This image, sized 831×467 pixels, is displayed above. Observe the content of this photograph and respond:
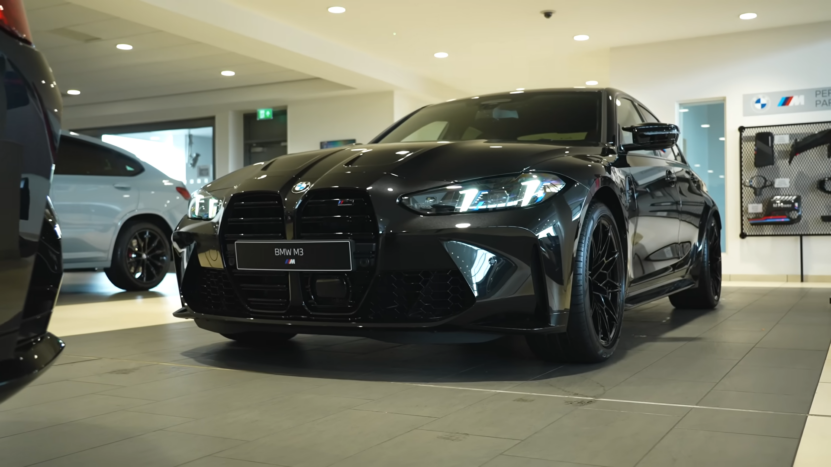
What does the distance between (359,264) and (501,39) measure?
28.3ft

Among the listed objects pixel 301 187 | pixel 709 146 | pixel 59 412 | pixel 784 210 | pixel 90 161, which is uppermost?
pixel 709 146

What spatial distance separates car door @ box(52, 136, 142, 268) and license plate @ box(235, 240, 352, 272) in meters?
3.87

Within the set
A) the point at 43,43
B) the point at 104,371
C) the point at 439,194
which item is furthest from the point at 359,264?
the point at 43,43

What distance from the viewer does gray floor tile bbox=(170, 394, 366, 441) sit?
6.52 feet

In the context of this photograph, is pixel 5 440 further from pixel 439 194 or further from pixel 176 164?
pixel 176 164

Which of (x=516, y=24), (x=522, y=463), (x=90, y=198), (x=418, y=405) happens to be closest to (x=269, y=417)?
(x=418, y=405)

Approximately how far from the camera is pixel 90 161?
6395mm

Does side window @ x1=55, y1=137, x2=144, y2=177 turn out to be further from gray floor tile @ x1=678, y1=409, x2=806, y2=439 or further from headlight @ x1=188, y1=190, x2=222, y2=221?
gray floor tile @ x1=678, y1=409, x2=806, y2=439

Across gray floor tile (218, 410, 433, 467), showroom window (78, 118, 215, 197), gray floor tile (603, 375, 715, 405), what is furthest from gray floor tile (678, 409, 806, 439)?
showroom window (78, 118, 215, 197)

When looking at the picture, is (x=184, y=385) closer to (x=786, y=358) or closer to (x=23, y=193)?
(x=23, y=193)

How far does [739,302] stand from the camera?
19.0ft

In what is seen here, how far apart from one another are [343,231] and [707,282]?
3.10 m

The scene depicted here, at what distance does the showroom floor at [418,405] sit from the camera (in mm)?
1776

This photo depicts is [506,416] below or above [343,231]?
below
